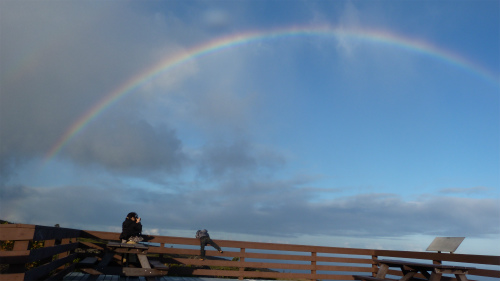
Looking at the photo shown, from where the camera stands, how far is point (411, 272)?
27.1ft

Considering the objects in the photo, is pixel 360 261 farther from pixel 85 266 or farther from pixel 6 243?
pixel 6 243

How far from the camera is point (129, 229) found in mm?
8609

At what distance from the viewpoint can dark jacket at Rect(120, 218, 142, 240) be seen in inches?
338

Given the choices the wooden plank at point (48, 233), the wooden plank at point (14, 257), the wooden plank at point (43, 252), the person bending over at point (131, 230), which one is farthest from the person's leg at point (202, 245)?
the wooden plank at point (14, 257)

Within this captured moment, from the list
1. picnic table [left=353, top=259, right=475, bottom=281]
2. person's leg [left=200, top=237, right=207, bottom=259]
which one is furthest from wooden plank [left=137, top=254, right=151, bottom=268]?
picnic table [left=353, top=259, right=475, bottom=281]

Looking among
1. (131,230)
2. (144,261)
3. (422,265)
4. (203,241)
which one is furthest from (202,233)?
(422,265)

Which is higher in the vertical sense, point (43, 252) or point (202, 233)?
point (202, 233)

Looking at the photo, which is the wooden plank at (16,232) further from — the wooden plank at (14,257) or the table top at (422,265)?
the table top at (422,265)

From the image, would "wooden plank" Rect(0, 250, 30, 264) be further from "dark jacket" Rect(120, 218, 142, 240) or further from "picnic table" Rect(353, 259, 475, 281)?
"picnic table" Rect(353, 259, 475, 281)

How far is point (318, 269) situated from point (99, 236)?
568cm

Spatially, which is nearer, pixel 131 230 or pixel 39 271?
pixel 39 271

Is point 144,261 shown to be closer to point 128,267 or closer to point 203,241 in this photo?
point 128,267

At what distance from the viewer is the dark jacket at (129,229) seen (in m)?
8.58

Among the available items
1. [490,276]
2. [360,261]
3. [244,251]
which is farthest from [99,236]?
[490,276]
